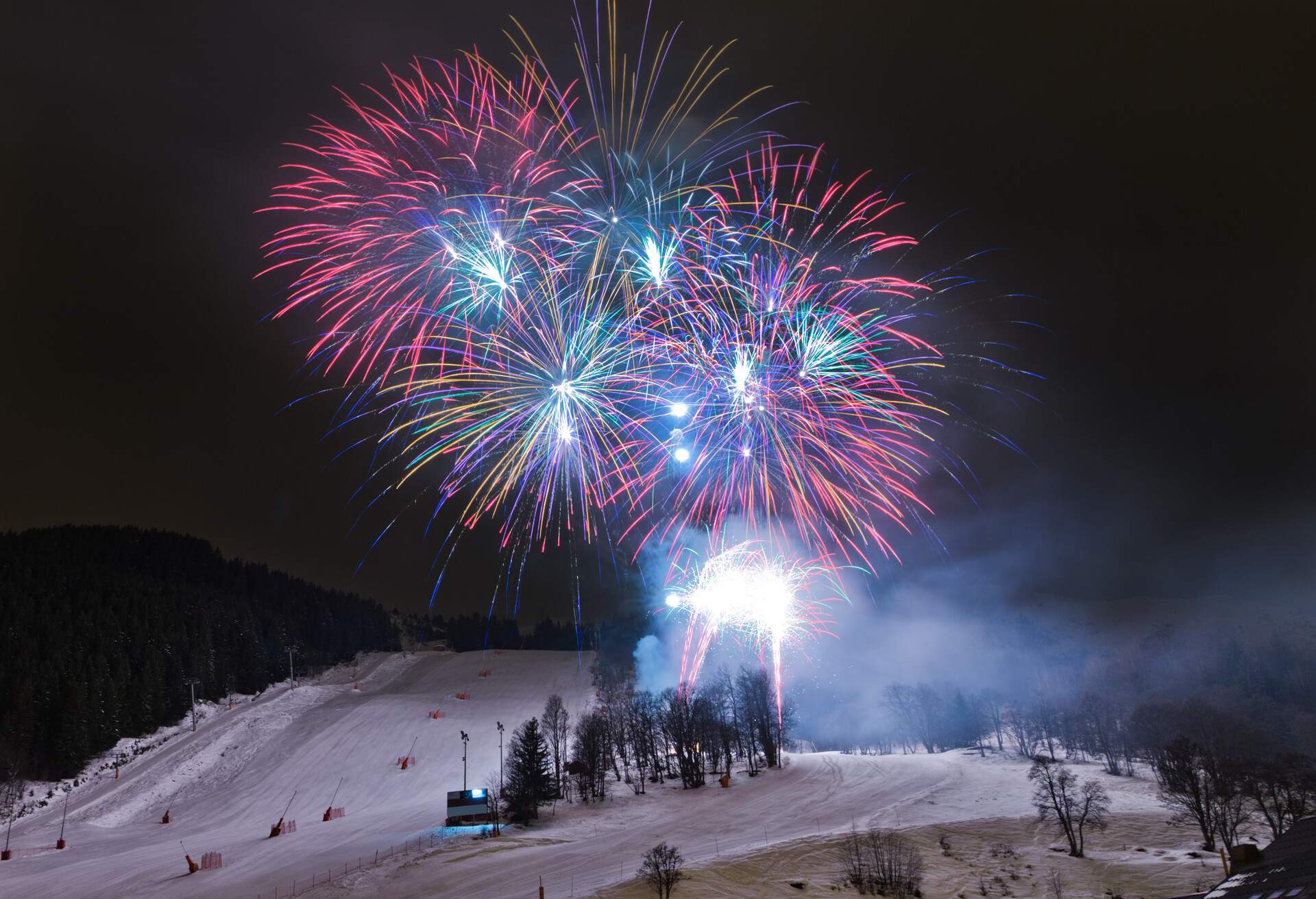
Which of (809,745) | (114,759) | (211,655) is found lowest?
(809,745)

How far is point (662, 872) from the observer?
35.1m

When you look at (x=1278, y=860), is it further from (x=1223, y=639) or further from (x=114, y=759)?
(x=1223, y=639)

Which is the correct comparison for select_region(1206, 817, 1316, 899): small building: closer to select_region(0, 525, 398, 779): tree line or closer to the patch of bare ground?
the patch of bare ground

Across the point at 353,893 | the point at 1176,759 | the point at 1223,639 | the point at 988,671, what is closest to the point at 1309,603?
the point at 1223,639

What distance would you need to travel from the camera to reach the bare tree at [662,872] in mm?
34188

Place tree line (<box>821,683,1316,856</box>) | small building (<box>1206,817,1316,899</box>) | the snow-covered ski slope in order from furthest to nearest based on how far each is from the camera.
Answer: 1. tree line (<box>821,683,1316,856</box>)
2. the snow-covered ski slope
3. small building (<box>1206,817,1316,899</box>)

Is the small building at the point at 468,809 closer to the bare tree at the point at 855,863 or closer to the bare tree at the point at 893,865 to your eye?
the bare tree at the point at 855,863

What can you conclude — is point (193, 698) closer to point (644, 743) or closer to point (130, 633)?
point (130, 633)

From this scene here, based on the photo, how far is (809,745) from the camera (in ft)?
369

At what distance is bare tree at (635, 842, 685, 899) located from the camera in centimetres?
3419

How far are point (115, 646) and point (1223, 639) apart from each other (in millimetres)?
176191

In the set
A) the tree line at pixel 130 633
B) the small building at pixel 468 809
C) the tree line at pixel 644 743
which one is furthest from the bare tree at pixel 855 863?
the tree line at pixel 130 633

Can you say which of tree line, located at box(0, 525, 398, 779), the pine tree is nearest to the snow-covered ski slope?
the pine tree

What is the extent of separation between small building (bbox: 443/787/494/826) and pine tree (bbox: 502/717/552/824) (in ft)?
5.48
